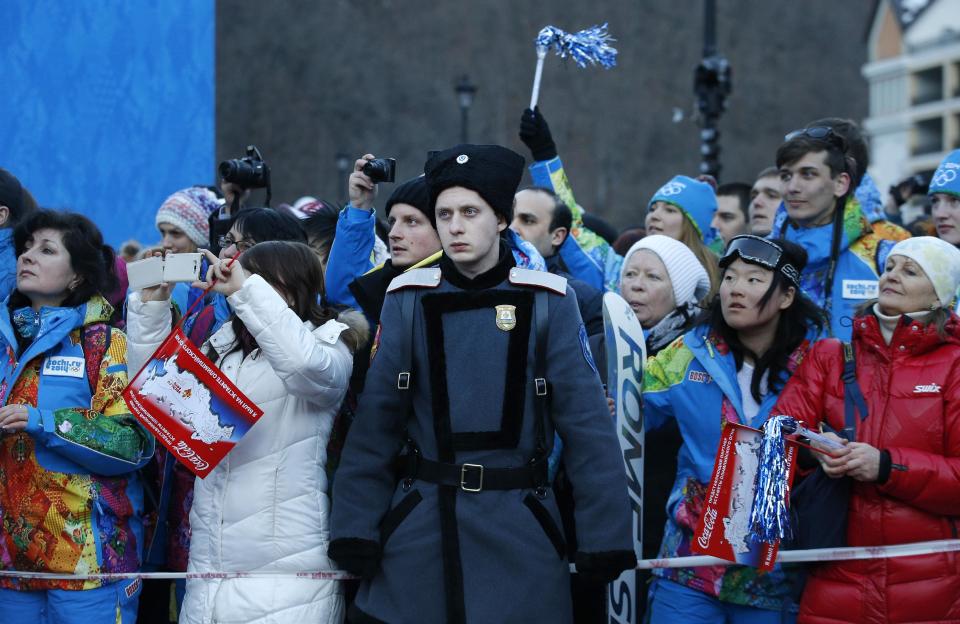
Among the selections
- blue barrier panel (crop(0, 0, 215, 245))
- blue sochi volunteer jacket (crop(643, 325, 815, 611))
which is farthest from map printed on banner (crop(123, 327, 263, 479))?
blue barrier panel (crop(0, 0, 215, 245))

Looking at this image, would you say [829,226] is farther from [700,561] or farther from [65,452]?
[65,452]

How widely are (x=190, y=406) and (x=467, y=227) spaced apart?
3.32 feet

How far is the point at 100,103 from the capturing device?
9047 millimetres

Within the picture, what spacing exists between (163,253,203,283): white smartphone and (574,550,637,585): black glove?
4.80 ft

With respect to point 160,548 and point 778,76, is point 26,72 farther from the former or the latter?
point 778,76

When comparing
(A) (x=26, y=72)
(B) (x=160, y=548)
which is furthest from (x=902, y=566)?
(A) (x=26, y=72)

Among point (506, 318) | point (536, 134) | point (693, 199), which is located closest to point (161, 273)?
point (506, 318)

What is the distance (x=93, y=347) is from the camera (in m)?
4.49

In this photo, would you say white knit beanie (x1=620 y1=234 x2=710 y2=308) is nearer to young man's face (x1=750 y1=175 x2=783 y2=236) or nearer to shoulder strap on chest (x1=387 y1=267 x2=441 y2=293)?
shoulder strap on chest (x1=387 y1=267 x2=441 y2=293)

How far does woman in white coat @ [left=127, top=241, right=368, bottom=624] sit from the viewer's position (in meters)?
3.73

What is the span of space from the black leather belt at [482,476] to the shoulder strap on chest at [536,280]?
0.50 meters

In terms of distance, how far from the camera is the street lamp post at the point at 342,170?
29.9 meters

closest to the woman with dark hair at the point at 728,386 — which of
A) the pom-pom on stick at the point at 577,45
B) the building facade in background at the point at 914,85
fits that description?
the pom-pom on stick at the point at 577,45

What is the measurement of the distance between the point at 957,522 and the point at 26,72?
684 centimetres
